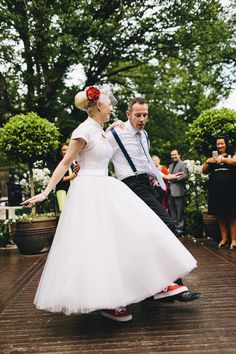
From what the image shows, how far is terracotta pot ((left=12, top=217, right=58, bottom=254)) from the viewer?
7902mm

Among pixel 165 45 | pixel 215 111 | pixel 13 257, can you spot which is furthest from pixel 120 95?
pixel 13 257

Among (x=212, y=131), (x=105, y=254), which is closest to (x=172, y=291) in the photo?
(x=105, y=254)

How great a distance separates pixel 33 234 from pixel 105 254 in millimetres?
4989

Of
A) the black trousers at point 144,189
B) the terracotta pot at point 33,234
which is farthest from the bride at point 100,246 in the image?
the terracotta pot at point 33,234

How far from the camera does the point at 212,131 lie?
8.17 meters

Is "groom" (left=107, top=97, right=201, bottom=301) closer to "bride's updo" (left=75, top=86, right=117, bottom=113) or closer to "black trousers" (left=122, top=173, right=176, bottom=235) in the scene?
"black trousers" (left=122, top=173, right=176, bottom=235)

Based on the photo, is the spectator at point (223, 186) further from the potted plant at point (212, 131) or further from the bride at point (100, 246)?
the bride at point (100, 246)

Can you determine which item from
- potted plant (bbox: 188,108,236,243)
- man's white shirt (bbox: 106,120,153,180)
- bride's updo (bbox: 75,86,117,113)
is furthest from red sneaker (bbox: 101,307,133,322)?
potted plant (bbox: 188,108,236,243)

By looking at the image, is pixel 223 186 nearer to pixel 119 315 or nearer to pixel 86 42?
pixel 119 315

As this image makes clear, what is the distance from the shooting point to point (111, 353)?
2736 mm

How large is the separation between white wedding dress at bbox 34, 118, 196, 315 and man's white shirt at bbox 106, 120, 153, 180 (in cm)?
58

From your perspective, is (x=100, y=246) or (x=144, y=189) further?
(x=144, y=189)

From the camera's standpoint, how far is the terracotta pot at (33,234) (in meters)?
7.90

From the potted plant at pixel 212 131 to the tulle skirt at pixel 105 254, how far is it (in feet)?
16.0
